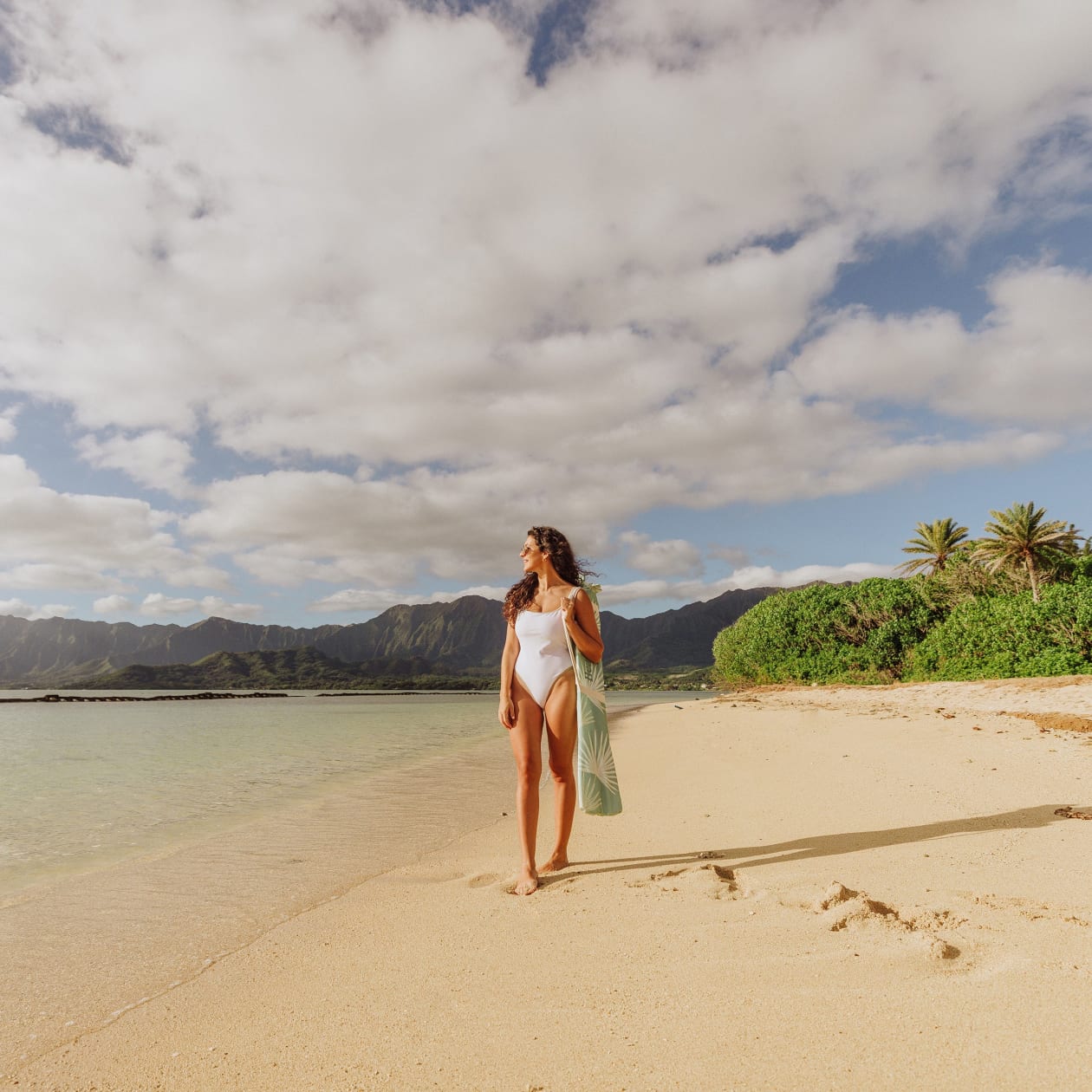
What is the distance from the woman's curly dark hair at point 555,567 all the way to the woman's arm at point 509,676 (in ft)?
0.46

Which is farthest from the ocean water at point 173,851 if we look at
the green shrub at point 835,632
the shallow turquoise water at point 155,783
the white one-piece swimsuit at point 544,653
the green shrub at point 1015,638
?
the green shrub at point 835,632

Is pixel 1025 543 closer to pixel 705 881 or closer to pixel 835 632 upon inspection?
pixel 835 632

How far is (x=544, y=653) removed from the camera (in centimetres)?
442

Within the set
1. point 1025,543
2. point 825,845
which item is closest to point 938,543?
point 1025,543

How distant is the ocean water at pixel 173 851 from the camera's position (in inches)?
121

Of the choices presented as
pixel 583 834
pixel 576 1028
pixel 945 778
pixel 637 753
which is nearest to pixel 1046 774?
pixel 945 778

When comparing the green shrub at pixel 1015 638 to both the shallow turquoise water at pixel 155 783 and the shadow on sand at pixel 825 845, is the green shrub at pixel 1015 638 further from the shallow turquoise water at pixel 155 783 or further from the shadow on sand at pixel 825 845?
the shadow on sand at pixel 825 845

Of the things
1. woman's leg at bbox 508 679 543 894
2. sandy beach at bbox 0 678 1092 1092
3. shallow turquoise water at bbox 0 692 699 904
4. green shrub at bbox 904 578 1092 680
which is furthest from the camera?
green shrub at bbox 904 578 1092 680

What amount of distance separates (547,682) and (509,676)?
29cm

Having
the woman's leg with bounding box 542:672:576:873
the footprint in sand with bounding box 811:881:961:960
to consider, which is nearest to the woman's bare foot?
the woman's leg with bounding box 542:672:576:873

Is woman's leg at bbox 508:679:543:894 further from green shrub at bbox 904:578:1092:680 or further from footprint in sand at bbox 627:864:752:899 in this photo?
green shrub at bbox 904:578:1092:680

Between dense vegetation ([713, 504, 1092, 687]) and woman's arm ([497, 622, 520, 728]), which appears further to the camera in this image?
dense vegetation ([713, 504, 1092, 687])

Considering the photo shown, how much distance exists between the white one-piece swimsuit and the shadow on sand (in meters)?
1.22

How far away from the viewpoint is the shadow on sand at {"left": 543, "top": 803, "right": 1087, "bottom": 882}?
4.36 metres
